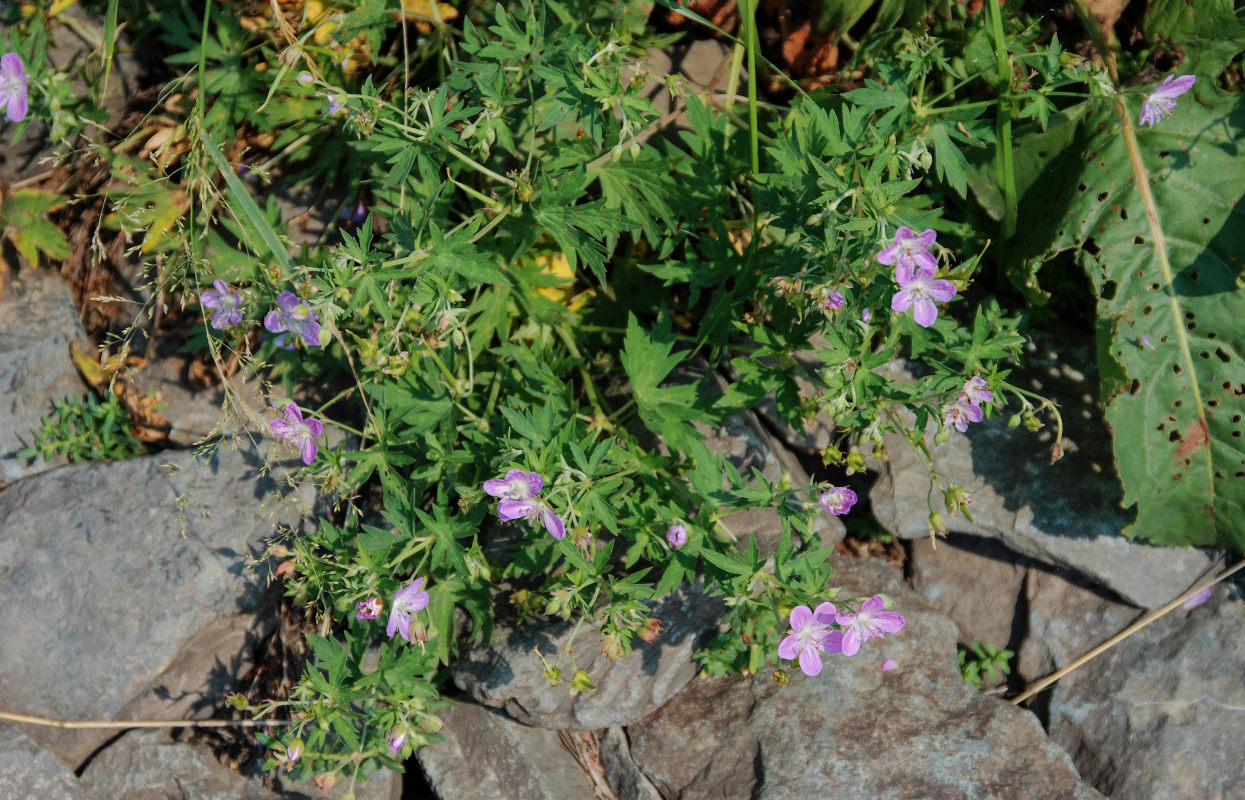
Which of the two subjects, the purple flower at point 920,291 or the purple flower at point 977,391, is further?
the purple flower at point 977,391

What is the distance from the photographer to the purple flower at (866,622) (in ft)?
9.29

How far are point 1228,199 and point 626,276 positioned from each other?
7.12ft

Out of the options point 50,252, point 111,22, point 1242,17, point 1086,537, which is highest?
point 1242,17

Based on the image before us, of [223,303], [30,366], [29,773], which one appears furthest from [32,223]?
[29,773]

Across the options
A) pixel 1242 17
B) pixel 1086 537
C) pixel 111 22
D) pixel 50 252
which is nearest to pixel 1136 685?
pixel 1086 537

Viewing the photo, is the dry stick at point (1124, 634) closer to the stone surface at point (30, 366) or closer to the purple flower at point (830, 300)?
the purple flower at point (830, 300)

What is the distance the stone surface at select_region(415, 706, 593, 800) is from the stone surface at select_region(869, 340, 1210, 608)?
159 centimetres

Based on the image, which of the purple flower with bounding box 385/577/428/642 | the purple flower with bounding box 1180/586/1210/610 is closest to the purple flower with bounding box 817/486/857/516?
the purple flower with bounding box 385/577/428/642

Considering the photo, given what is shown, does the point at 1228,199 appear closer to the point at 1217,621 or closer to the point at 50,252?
the point at 1217,621

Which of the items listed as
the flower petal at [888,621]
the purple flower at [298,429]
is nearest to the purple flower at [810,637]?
the flower petal at [888,621]

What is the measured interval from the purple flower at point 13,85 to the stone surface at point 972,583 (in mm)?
Result: 3654

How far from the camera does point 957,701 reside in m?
3.68

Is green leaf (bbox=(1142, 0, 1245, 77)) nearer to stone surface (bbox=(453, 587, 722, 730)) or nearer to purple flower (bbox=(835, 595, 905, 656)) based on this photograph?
purple flower (bbox=(835, 595, 905, 656))

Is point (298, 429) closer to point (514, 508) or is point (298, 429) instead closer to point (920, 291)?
point (514, 508)
